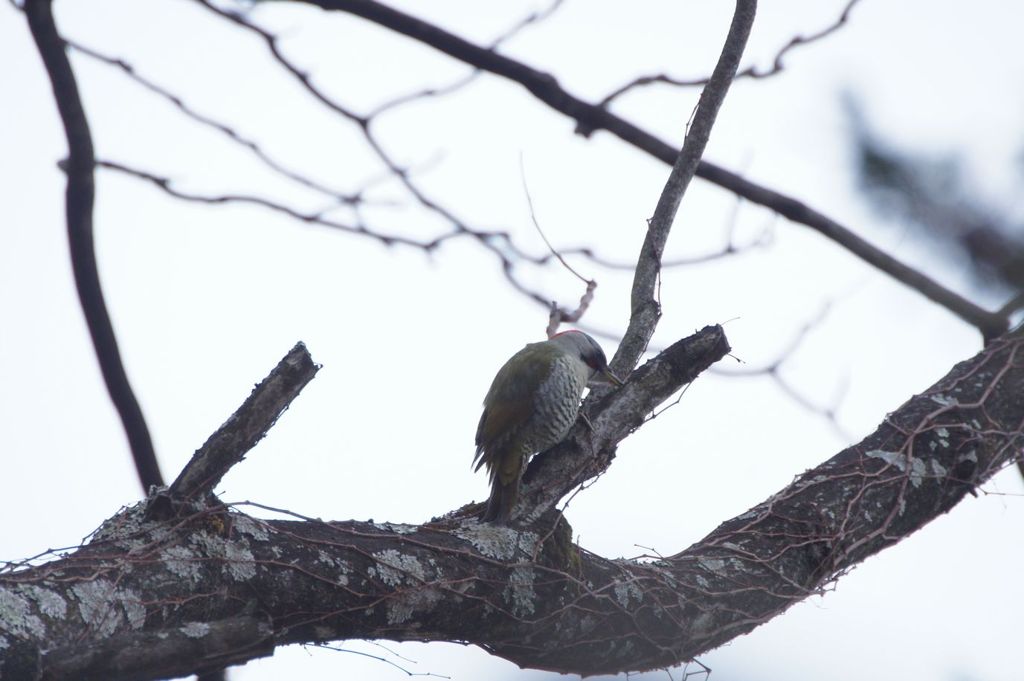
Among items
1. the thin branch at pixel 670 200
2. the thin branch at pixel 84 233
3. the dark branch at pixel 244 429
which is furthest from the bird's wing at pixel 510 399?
the dark branch at pixel 244 429

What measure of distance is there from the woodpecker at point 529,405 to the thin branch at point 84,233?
124cm

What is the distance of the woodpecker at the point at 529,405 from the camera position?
4.25 metres

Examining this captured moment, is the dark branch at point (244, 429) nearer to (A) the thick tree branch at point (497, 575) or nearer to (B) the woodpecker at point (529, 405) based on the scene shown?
(A) the thick tree branch at point (497, 575)

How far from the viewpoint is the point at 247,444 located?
3004mm

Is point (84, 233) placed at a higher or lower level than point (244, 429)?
higher

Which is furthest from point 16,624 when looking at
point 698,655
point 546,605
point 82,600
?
point 698,655

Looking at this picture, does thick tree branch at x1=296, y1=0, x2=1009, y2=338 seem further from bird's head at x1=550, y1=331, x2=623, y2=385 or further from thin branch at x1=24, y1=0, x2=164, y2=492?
bird's head at x1=550, y1=331, x2=623, y2=385

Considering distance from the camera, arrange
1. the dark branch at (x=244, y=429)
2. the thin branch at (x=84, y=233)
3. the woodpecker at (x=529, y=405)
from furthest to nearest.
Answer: the woodpecker at (x=529, y=405)
the thin branch at (x=84, y=233)
the dark branch at (x=244, y=429)

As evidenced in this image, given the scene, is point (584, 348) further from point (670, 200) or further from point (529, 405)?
point (670, 200)

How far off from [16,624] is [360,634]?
1.01m

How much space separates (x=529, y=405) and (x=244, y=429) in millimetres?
2032

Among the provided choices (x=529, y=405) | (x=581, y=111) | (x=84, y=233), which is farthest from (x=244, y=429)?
(x=529, y=405)

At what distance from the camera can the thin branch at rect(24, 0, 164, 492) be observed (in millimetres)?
3357

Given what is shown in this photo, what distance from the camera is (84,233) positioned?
354 centimetres
